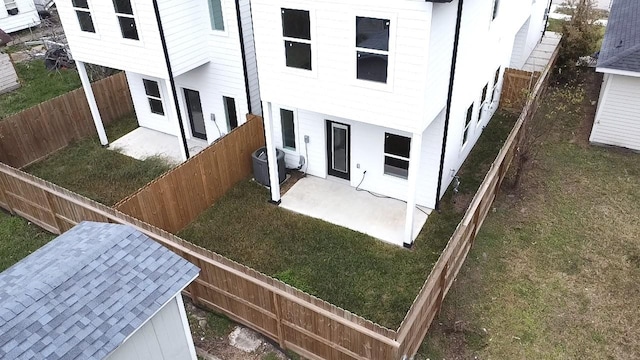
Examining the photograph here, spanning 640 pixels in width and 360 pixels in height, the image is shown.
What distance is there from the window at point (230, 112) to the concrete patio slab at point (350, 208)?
3271 mm

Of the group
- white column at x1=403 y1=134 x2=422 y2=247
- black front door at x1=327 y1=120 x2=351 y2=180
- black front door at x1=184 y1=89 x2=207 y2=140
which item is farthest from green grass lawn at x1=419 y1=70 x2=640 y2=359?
black front door at x1=184 y1=89 x2=207 y2=140

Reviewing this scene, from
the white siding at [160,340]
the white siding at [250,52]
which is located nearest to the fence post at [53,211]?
the white siding at [160,340]

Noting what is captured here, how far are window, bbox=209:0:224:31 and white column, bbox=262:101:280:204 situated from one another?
3.32 m

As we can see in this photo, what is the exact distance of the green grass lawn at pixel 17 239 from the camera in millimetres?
11375

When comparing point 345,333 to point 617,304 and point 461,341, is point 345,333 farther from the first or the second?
point 617,304

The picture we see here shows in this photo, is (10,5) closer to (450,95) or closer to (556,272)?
(450,95)

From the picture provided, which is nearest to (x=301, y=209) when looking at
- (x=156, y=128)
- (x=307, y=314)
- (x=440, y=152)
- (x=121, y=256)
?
(x=440, y=152)

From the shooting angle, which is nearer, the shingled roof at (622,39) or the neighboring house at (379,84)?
the neighboring house at (379,84)

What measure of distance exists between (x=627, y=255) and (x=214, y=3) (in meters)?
12.2

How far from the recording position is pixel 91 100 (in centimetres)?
1522

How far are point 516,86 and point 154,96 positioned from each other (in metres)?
12.6

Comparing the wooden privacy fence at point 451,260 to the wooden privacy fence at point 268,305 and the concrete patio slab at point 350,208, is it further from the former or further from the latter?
the concrete patio slab at point 350,208

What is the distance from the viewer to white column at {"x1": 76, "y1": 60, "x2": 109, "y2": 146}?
578 inches

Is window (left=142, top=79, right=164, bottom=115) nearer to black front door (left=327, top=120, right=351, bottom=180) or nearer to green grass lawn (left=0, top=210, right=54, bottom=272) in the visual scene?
green grass lawn (left=0, top=210, right=54, bottom=272)
